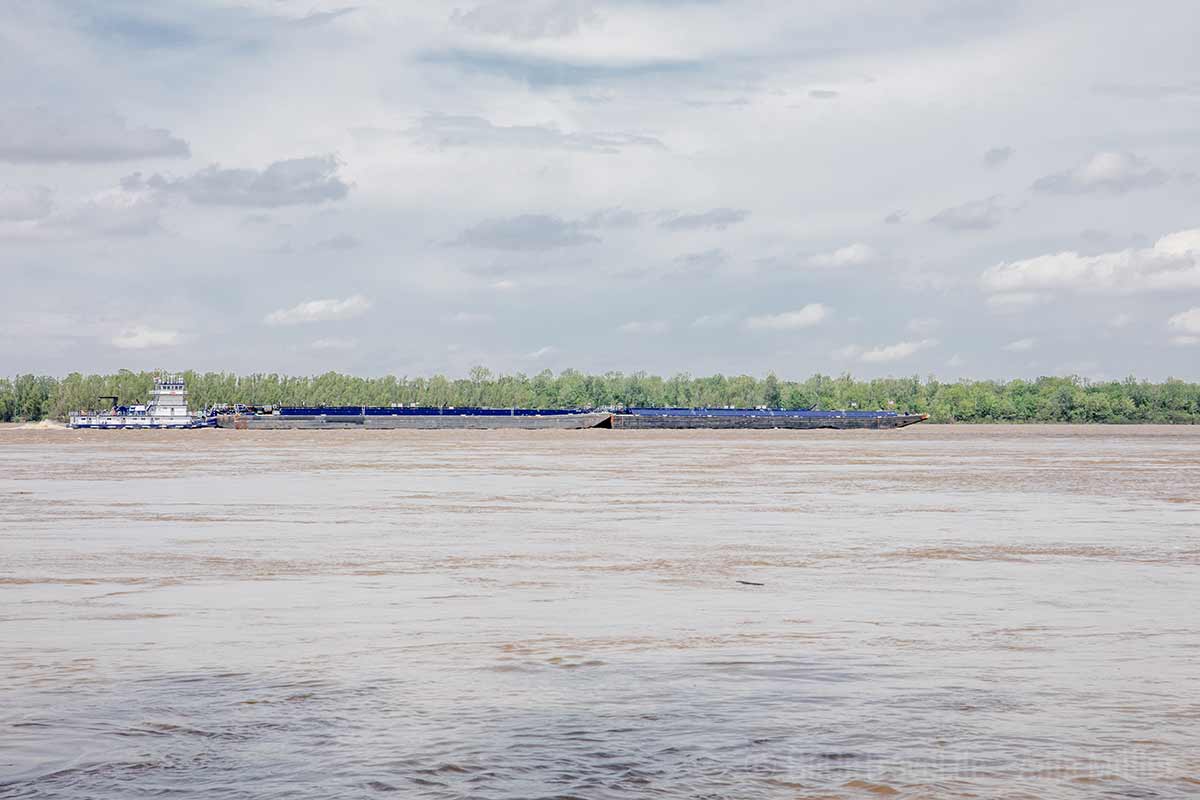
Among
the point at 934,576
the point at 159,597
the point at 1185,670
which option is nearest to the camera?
the point at 1185,670

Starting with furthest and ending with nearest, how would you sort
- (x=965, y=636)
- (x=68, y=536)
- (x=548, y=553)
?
1. (x=68, y=536)
2. (x=548, y=553)
3. (x=965, y=636)

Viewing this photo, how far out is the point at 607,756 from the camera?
39.8 ft

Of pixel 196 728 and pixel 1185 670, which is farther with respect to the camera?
pixel 1185 670

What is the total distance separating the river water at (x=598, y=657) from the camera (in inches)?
460

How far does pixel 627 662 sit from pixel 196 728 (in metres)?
5.75

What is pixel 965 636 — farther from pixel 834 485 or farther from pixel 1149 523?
pixel 834 485

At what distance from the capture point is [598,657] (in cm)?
1717

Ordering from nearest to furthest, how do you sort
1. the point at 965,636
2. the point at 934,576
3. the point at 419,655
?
1. the point at 419,655
2. the point at 965,636
3. the point at 934,576

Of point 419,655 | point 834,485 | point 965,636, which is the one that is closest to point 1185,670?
point 965,636

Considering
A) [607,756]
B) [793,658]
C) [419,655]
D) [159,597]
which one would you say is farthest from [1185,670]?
[159,597]

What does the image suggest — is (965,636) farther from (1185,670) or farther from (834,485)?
(834,485)

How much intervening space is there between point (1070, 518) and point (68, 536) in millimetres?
29607

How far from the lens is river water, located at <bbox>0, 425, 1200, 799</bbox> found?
11.7 m

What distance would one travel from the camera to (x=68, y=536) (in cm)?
3400
